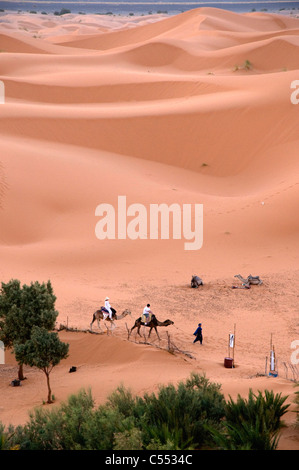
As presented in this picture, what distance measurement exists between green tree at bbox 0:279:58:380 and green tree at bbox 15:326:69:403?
73 cm

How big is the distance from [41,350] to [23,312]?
1.63 m

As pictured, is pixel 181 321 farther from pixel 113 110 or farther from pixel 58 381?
pixel 113 110

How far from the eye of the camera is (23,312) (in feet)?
46.0

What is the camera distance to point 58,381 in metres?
14.0

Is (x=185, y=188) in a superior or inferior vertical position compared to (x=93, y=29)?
inferior

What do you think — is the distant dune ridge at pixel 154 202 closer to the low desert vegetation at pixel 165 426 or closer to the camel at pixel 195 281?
the camel at pixel 195 281

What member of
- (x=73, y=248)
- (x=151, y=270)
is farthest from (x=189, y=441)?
(x=73, y=248)

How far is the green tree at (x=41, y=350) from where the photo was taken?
12.7 meters

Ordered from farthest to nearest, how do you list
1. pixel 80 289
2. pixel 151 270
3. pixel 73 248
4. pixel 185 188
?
pixel 185 188 → pixel 73 248 → pixel 151 270 → pixel 80 289

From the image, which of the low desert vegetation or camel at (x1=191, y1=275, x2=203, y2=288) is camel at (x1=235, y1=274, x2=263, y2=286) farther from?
the low desert vegetation

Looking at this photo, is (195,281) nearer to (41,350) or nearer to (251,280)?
(251,280)

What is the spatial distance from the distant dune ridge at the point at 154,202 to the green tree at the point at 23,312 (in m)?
1.34

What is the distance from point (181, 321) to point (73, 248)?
25.0ft

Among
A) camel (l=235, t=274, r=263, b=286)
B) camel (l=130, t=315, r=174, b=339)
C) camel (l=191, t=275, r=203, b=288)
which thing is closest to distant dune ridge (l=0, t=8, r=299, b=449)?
camel (l=235, t=274, r=263, b=286)
